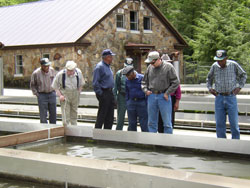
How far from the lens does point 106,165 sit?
17.4ft

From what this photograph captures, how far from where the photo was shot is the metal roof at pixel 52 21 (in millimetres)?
26250

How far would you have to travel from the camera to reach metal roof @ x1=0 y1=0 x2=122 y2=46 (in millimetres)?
26250

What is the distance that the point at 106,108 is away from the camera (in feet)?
29.8

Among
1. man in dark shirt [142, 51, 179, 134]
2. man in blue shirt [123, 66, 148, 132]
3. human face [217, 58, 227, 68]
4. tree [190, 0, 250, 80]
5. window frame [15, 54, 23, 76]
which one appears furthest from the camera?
tree [190, 0, 250, 80]

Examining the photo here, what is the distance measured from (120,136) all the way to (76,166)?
9.53 ft

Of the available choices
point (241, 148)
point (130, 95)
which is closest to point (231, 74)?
point (241, 148)

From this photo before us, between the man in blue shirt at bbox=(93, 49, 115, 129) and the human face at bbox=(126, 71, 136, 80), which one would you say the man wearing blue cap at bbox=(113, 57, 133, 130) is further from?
the human face at bbox=(126, 71, 136, 80)

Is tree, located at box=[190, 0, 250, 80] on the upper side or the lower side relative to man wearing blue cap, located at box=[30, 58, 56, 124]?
upper

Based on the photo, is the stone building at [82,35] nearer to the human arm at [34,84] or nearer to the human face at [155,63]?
the human arm at [34,84]

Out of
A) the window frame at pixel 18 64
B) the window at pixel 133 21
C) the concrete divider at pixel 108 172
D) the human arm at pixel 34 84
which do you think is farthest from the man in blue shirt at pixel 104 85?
the window at pixel 133 21

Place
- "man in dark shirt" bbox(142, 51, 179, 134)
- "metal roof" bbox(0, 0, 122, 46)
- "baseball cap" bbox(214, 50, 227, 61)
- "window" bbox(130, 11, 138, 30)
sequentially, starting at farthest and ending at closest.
Answer: 1. "window" bbox(130, 11, 138, 30)
2. "metal roof" bbox(0, 0, 122, 46)
3. "man in dark shirt" bbox(142, 51, 179, 134)
4. "baseball cap" bbox(214, 50, 227, 61)

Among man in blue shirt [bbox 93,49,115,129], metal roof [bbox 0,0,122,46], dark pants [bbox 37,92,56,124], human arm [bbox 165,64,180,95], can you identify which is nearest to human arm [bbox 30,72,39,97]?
dark pants [bbox 37,92,56,124]

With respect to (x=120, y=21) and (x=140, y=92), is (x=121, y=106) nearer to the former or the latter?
(x=140, y=92)

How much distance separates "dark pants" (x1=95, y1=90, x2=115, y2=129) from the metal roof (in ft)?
52.4
